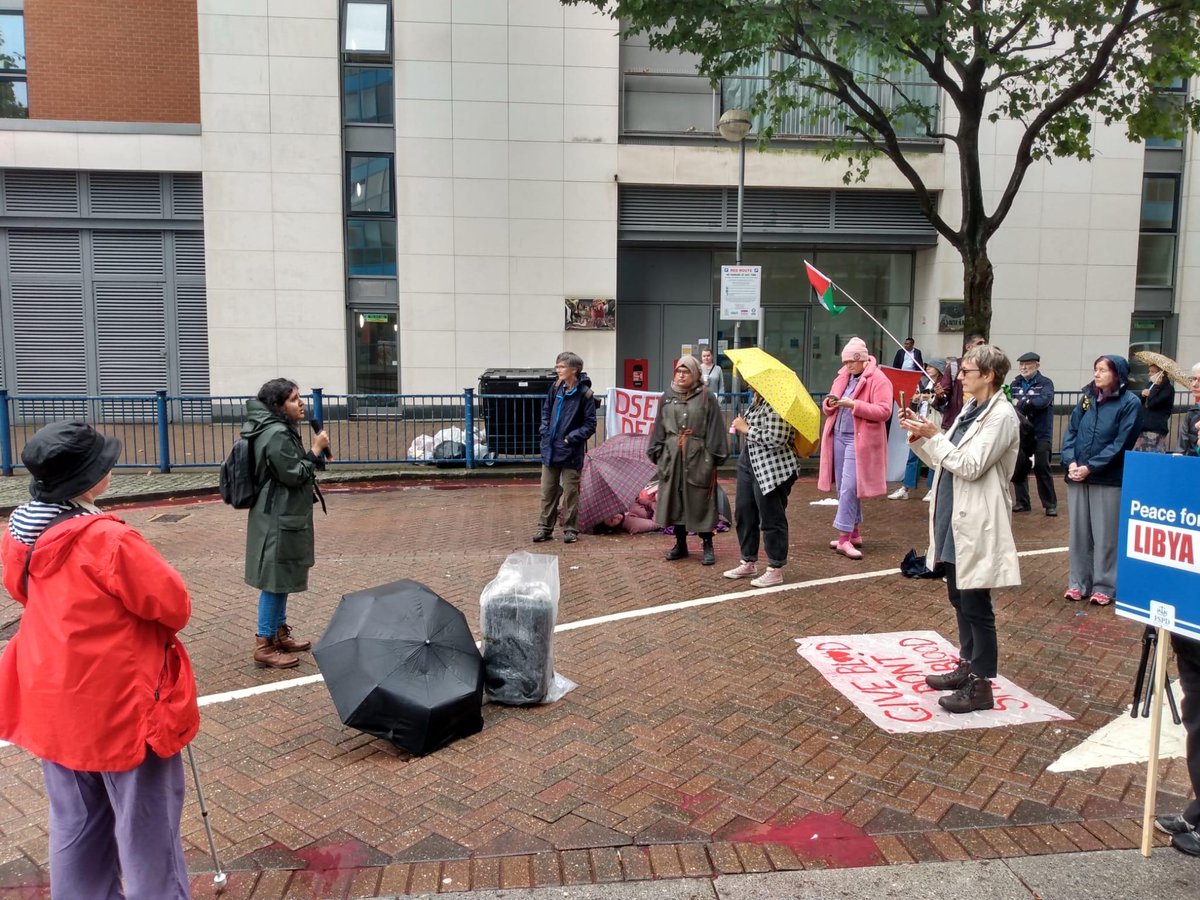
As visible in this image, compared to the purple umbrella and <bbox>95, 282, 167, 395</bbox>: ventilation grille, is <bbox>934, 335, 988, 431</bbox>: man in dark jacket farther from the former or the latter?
<bbox>95, 282, 167, 395</bbox>: ventilation grille

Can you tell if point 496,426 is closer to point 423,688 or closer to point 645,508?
point 645,508

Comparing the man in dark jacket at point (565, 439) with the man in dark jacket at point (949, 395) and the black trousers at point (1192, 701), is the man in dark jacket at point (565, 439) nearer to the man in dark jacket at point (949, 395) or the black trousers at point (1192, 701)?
the man in dark jacket at point (949, 395)

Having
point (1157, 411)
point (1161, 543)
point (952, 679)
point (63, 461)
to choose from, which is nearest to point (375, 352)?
point (1157, 411)

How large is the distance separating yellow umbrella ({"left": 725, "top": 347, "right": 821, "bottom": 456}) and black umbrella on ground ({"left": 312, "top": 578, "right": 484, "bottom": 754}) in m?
3.26

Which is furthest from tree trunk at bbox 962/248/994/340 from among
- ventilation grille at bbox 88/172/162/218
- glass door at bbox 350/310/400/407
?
ventilation grille at bbox 88/172/162/218

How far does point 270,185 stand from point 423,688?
16379mm


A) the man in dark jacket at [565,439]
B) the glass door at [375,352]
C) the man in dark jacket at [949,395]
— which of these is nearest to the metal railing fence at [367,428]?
the man in dark jacket at [949,395]

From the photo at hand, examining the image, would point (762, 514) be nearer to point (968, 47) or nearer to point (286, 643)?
point (286, 643)

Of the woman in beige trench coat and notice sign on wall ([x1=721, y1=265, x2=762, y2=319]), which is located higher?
notice sign on wall ([x1=721, y1=265, x2=762, y2=319])

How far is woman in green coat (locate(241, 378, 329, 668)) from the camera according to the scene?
5.17 metres

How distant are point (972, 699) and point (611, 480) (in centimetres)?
501

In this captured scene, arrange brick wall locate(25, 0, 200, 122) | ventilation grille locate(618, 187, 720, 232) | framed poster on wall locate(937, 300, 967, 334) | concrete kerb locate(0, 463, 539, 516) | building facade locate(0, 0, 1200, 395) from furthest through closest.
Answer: framed poster on wall locate(937, 300, 967, 334), ventilation grille locate(618, 187, 720, 232), brick wall locate(25, 0, 200, 122), building facade locate(0, 0, 1200, 395), concrete kerb locate(0, 463, 539, 516)

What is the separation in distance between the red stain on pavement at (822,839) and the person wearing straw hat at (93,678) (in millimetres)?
2113

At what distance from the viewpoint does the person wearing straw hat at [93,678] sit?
2719 millimetres
